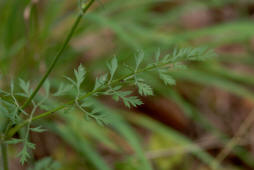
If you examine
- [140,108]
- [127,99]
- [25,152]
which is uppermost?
[127,99]

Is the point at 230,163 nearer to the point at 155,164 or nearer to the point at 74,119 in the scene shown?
the point at 155,164

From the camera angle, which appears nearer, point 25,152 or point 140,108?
point 25,152

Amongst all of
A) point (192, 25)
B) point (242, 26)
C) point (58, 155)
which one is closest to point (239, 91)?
point (242, 26)

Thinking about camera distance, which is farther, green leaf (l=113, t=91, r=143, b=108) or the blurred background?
the blurred background

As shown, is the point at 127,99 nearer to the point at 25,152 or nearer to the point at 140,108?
the point at 25,152

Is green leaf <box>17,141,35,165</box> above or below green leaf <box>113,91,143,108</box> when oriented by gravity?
below

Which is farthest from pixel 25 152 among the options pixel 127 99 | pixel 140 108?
pixel 140 108

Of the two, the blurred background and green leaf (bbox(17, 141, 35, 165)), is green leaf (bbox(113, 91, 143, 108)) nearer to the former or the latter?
green leaf (bbox(17, 141, 35, 165))

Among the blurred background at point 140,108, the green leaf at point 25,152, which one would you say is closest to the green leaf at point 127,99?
the green leaf at point 25,152

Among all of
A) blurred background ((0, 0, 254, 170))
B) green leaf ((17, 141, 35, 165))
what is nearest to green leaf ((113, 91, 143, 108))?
green leaf ((17, 141, 35, 165))
